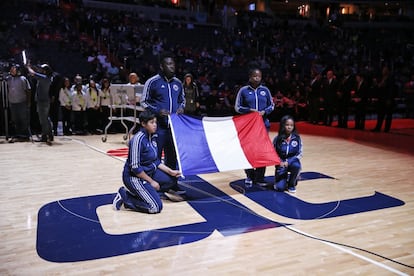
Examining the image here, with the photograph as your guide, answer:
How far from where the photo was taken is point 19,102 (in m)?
8.77

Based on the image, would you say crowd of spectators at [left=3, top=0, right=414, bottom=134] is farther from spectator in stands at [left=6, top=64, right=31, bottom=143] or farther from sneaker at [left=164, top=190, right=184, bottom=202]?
sneaker at [left=164, top=190, right=184, bottom=202]

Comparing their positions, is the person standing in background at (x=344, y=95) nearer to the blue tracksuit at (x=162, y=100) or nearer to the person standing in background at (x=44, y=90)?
the person standing in background at (x=44, y=90)

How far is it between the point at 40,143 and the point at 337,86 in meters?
7.46

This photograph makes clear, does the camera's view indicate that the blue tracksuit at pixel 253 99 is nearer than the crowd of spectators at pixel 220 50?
Yes

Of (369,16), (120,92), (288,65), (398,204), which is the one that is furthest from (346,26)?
(398,204)

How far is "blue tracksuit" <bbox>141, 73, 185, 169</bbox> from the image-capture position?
4895 mm

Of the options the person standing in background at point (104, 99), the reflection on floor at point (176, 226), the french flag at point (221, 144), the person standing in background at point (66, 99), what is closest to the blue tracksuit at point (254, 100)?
the french flag at point (221, 144)

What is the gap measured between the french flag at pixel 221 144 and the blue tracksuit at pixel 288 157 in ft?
0.68

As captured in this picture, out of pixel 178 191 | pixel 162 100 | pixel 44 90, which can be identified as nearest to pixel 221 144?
pixel 178 191

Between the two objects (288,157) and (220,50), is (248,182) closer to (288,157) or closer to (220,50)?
(288,157)

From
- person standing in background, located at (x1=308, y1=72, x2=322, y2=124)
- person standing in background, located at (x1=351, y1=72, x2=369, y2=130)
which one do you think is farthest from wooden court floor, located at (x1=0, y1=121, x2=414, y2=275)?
person standing in background, located at (x1=308, y1=72, x2=322, y2=124)

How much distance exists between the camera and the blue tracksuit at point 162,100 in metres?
4.89

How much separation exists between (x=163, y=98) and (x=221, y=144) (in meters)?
0.86

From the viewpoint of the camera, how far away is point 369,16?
98.9 ft
